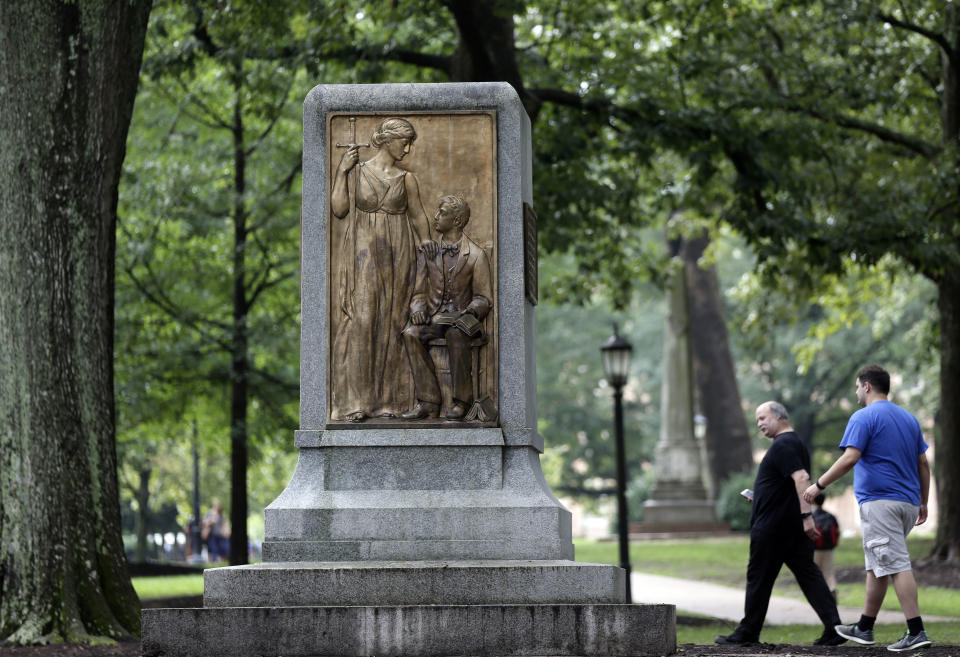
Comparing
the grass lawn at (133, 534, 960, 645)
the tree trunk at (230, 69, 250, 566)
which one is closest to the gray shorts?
the grass lawn at (133, 534, 960, 645)

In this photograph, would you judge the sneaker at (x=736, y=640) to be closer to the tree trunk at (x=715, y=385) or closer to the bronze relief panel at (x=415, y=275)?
the bronze relief panel at (x=415, y=275)

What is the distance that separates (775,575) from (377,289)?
3610mm

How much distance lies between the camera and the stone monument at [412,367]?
8.62 metres

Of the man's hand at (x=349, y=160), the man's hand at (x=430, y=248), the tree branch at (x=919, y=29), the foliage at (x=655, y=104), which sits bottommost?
the man's hand at (x=430, y=248)

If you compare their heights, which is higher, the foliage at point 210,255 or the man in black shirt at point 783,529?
the foliage at point 210,255

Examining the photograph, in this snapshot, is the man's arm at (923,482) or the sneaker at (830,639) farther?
the sneaker at (830,639)

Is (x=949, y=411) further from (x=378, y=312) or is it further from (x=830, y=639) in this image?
(x=378, y=312)

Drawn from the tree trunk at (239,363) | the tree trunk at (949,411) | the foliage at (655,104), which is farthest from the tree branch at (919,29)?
the tree trunk at (239,363)

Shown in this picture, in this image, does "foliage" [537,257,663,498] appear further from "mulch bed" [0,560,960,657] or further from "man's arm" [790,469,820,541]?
"mulch bed" [0,560,960,657]

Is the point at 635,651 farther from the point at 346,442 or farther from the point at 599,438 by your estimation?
the point at 599,438

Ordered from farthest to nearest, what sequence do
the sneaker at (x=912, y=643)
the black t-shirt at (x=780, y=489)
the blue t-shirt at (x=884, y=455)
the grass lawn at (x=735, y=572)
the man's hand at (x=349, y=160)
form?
the grass lawn at (x=735, y=572)
the black t-shirt at (x=780, y=489)
the man's hand at (x=349, y=160)
the blue t-shirt at (x=884, y=455)
the sneaker at (x=912, y=643)

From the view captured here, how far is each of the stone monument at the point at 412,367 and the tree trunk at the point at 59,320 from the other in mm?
2197

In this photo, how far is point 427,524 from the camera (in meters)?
8.80

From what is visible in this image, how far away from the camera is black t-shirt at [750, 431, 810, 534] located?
987cm
